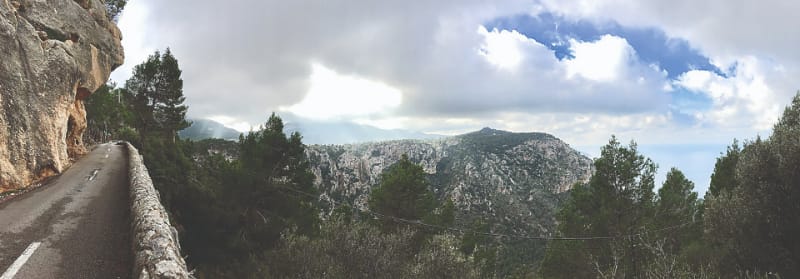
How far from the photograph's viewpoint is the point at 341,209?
33.2 metres

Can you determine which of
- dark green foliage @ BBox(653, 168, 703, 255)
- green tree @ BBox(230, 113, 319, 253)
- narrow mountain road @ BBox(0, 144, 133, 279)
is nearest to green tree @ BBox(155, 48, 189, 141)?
green tree @ BBox(230, 113, 319, 253)

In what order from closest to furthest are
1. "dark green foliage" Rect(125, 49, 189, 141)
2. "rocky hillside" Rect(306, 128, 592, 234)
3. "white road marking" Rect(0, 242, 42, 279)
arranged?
"white road marking" Rect(0, 242, 42, 279) → "dark green foliage" Rect(125, 49, 189, 141) → "rocky hillside" Rect(306, 128, 592, 234)

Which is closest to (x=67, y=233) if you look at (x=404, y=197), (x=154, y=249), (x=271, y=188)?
(x=154, y=249)

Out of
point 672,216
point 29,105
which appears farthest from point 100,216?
point 672,216

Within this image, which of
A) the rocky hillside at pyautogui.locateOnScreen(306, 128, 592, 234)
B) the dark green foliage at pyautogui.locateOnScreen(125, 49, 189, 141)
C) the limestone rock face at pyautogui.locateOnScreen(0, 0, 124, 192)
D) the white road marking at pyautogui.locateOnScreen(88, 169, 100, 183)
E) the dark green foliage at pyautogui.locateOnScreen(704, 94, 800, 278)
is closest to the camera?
the dark green foliage at pyautogui.locateOnScreen(704, 94, 800, 278)

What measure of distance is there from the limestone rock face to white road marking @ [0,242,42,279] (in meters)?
9.27

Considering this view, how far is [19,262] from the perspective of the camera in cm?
661

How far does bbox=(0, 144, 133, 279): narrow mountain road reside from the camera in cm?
658

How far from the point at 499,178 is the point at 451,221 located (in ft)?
350

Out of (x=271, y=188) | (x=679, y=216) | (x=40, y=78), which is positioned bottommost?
(x=679, y=216)

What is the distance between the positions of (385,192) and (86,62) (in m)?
21.0

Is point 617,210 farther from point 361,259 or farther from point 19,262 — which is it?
point 19,262

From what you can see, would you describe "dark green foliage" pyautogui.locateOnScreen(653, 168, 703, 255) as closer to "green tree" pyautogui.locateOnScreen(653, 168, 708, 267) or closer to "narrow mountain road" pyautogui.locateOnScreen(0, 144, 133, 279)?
"green tree" pyautogui.locateOnScreen(653, 168, 708, 267)

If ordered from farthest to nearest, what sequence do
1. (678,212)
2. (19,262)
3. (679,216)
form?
(679,216), (678,212), (19,262)
